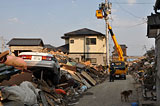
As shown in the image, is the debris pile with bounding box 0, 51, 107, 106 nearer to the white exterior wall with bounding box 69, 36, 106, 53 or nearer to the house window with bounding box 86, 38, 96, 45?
the white exterior wall with bounding box 69, 36, 106, 53

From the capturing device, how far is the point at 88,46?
127ft

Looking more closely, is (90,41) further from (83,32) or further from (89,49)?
(83,32)

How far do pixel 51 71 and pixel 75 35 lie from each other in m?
28.0

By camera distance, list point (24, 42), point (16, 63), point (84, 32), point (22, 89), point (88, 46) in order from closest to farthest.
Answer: point (22, 89) < point (16, 63) < point (24, 42) < point (88, 46) < point (84, 32)

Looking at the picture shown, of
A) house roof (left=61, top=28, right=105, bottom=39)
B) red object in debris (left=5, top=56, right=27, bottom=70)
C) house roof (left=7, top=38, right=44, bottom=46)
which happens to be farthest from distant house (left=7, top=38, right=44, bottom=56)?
red object in debris (left=5, top=56, right=27, bottom=70)

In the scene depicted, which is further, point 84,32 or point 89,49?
point 84,32

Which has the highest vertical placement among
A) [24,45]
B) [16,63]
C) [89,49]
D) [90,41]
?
[90,41]

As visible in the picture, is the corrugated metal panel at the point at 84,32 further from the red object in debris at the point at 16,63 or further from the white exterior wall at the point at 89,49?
the red object in debris at the point at 16,63

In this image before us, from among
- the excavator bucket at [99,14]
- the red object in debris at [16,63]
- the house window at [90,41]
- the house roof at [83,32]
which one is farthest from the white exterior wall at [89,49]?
the red object in debris at [16,63]

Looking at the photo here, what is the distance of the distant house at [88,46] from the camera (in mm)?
38156

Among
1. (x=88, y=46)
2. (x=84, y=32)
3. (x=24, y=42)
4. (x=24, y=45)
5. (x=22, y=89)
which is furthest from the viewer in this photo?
(x=84, y=32)

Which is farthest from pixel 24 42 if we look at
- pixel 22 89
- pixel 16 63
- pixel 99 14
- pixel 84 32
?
pixel 22 89

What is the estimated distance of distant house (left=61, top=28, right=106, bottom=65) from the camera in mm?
38156

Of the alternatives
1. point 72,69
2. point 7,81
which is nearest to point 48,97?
point 7,81
